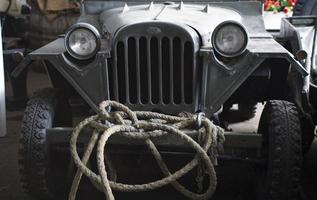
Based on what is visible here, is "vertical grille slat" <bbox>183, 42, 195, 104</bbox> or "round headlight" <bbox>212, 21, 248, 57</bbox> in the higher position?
"round headlight" <bbox>212, 21, 248, 57</bbox>

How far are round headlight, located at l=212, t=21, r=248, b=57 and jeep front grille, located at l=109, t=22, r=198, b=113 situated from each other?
0.17m

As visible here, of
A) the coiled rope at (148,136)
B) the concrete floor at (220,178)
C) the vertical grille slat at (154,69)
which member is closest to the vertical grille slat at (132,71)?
the vertical grille slat at (154,69)

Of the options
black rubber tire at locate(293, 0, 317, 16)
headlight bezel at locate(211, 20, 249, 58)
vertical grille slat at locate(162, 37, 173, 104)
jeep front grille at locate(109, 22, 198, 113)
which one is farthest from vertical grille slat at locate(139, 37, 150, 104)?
black rubber tire at locate(293, 0, 317, 16)

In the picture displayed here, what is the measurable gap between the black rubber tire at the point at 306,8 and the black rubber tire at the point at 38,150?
314 cm

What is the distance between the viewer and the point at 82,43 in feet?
12.0

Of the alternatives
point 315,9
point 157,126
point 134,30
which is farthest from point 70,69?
point 315,9

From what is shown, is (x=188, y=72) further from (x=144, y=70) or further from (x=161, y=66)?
(x=144, y=70)

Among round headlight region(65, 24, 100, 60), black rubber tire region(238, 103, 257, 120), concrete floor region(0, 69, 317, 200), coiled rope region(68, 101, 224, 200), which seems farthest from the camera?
black rubber tire region(238, 103, 257, 120)

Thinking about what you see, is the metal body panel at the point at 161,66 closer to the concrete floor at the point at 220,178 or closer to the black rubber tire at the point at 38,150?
the black rubber tire at the point at 38,150

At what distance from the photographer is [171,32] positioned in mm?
3564

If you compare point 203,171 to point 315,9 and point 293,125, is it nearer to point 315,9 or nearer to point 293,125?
point 293,125

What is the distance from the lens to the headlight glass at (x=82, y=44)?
11.9ft

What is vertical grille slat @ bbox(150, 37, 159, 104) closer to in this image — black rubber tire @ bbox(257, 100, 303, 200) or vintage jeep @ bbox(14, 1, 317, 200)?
vintage jeep @ bbox(14, 1, 317, 200)

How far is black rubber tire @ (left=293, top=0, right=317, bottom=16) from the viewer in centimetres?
568
